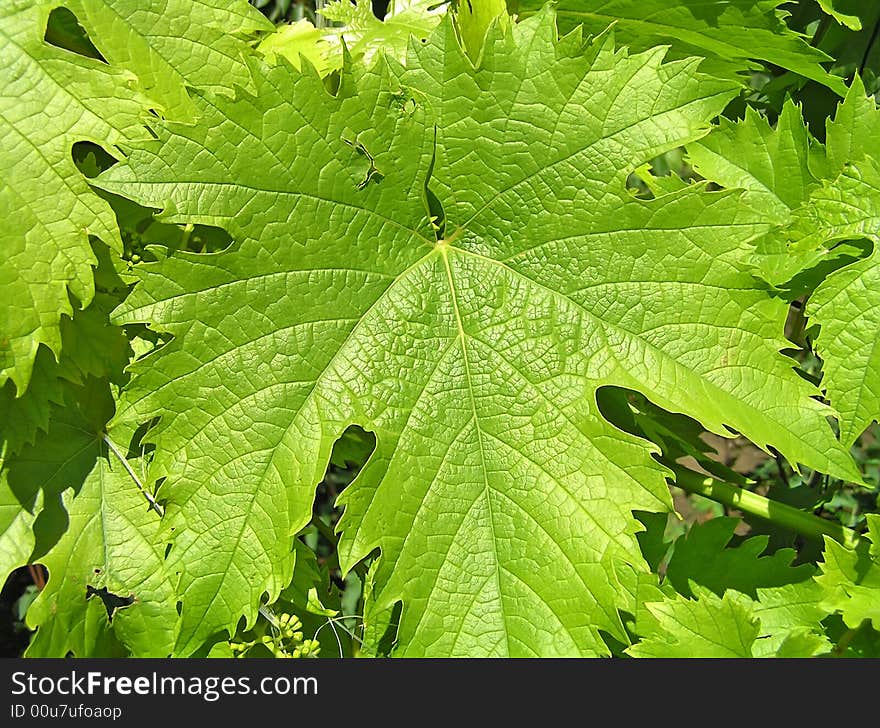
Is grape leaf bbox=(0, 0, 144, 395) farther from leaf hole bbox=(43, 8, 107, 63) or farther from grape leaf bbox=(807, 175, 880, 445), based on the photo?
grape leaf bbox=(807, 175, 880, 445)

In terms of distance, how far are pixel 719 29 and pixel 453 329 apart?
580 mm

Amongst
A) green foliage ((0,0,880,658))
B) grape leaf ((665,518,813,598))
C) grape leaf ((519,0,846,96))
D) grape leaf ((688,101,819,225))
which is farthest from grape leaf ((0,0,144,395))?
grape leaf ((665,518,813,598))

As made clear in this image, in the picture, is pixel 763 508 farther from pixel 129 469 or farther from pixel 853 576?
pixel 129 469

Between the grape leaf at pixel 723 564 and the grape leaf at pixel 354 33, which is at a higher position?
the grape leaf at pixel 354 33

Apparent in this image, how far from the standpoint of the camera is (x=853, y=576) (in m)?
1.18

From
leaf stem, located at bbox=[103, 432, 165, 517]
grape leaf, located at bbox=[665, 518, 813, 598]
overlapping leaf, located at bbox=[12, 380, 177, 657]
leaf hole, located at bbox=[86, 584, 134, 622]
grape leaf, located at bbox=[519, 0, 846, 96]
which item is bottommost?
leaf hole, located at bbox=[86, 584, 134, 622]

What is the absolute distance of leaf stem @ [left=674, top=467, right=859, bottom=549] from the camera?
4.18 feet

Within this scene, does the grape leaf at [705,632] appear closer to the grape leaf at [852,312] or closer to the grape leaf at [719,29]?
the grape leaf at [852,312]

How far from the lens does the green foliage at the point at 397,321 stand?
3.38ft

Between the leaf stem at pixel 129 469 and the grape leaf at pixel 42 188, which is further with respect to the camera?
the leaf stem at pixel 129 469

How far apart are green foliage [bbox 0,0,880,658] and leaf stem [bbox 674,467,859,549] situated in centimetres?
10

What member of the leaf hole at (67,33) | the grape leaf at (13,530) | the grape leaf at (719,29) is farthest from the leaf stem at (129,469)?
the grape leaf at (719,29)

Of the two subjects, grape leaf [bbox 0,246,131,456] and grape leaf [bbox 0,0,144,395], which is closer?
grape leaf [bbox 0,0,144,395]
